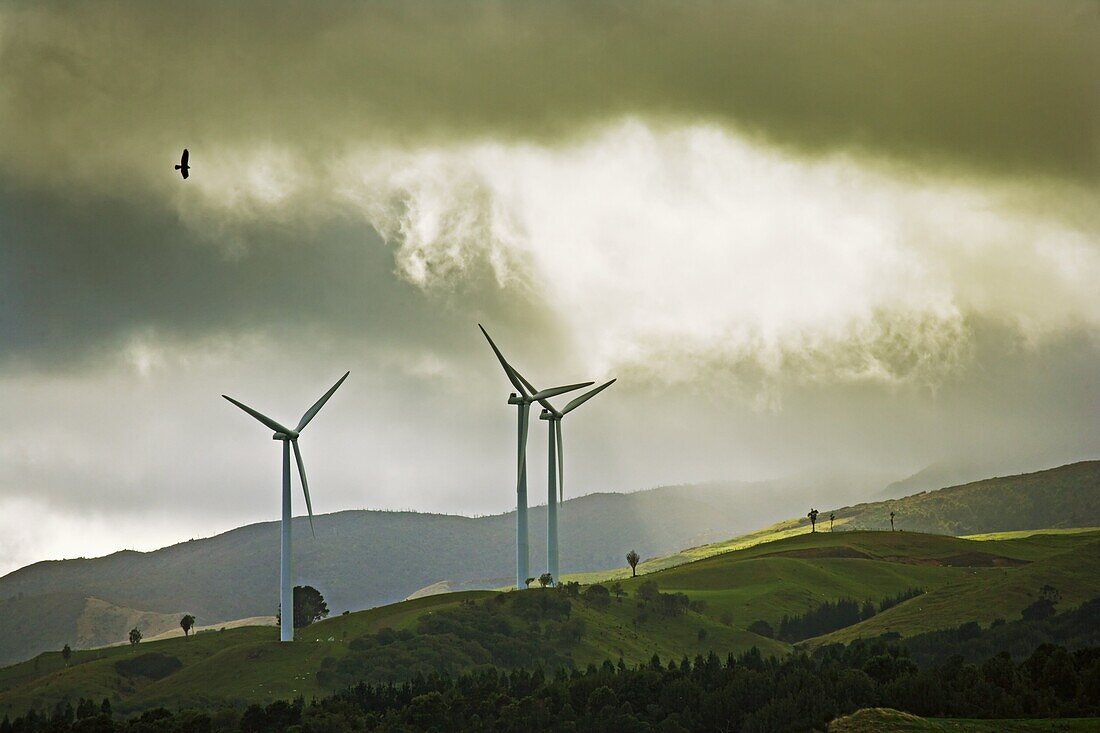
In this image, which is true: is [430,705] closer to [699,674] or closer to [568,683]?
[568,683]

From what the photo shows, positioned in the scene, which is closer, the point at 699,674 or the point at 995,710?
the point at 995,710

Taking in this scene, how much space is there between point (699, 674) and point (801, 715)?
38795 millimetres

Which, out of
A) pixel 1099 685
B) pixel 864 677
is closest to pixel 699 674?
pixel 864 677

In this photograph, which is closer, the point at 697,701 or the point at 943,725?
the point at 943,725

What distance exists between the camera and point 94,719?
183 metres

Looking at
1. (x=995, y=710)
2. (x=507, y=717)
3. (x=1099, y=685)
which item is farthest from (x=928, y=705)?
(x=507, y=717)

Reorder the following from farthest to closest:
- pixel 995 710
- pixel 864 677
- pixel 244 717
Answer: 1. pixel 244 717
2. pixel 864 677
3. pixel 995 710

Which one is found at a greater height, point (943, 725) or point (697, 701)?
point (943, 725)

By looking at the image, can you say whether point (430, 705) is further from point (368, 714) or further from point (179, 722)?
point (179, 722)

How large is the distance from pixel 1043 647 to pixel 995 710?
40.2m

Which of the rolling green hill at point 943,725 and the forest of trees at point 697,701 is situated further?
the forest of trees at point 697,701

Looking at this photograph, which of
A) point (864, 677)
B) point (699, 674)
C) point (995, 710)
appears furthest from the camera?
point (699, 674)

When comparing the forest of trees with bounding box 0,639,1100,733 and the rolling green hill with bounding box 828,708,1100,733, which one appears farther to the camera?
the forest of trees with bounding box 0,639,1100,733

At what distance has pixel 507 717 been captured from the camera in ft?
577
